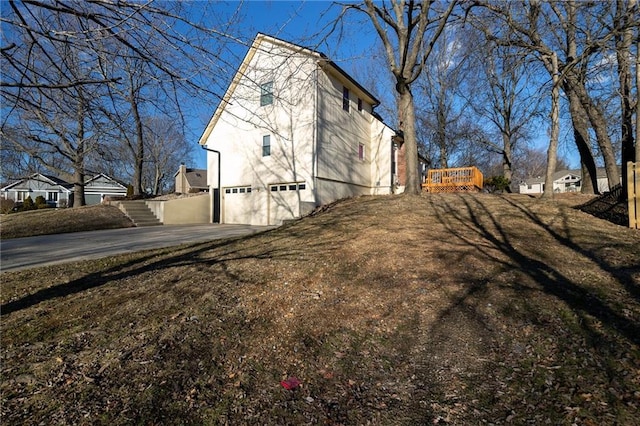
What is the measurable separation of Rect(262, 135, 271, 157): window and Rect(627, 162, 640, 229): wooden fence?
40.4 feet

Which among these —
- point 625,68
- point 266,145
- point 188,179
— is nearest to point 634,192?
point 625,68

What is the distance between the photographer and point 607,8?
317 inches

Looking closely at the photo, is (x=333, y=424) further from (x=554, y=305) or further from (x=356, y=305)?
(x=554, y=305)

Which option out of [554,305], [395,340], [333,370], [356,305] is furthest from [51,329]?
[554,305]

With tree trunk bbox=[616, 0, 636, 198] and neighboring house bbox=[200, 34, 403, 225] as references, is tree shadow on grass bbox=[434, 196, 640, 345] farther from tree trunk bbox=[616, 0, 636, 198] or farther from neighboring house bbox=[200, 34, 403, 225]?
neighboring house bbox=[200, 34, 403, 225]

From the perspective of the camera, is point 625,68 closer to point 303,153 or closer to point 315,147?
point 315,147

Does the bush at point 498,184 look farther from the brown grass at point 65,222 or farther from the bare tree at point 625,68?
the brown grass at point 65,222

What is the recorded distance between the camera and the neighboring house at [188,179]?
3641 cm

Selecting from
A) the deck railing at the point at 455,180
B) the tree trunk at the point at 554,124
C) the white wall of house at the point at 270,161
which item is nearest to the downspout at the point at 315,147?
the white wall of house at the point at 270,161

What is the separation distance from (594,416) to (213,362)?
9.39 ft

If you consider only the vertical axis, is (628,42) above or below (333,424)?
above

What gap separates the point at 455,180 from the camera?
16438mm

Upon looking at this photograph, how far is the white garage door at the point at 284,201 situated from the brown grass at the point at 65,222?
7.52 m

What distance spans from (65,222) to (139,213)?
3.31 metres
